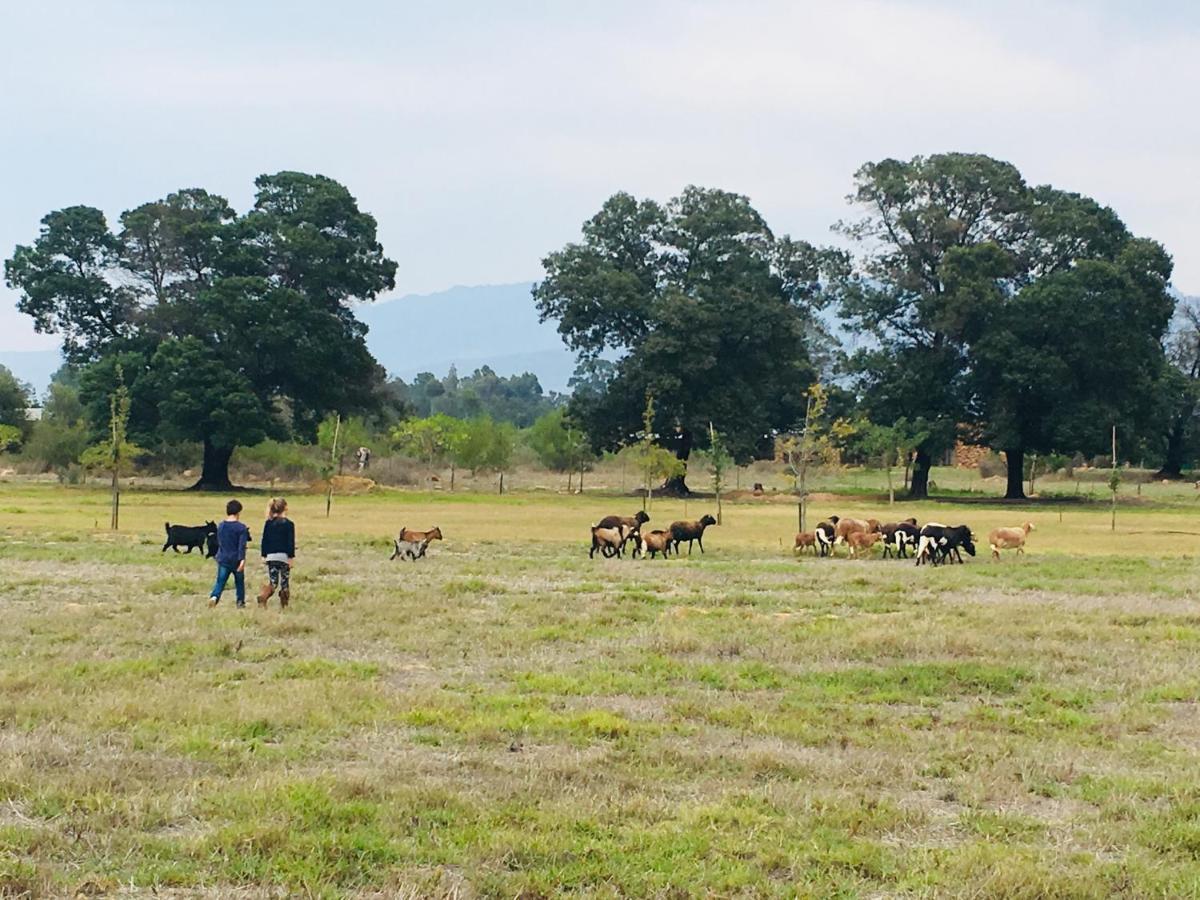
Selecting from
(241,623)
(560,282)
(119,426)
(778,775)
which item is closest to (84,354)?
(560,282)

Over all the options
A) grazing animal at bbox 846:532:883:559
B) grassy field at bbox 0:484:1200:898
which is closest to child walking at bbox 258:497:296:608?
grassy field at bbox 0:484:1200:898

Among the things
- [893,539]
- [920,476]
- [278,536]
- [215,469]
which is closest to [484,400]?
[215,469]

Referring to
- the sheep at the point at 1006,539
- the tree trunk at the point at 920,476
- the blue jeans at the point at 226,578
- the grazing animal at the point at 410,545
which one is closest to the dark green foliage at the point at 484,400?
the tree trunk at the point at 920,476

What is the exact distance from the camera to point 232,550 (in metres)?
16.8

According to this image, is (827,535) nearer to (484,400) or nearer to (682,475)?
(682,475)

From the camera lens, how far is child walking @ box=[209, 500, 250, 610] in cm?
1673

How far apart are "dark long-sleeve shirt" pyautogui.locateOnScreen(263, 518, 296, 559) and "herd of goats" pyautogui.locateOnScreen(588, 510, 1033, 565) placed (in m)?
10.9

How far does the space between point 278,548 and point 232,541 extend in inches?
23.6

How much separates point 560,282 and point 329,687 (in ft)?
184

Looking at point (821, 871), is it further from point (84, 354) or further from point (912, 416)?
point (84, 354)

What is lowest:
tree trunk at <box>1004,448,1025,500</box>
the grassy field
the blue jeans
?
the grassy field

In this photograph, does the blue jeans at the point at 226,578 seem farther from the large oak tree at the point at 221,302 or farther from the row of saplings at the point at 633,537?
the large oak tree at the point at 221,302

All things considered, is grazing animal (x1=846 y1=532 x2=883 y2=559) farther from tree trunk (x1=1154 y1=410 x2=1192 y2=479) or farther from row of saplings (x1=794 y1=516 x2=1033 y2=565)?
tree trunk (x1=1154 y1=410 x2=1192 y2=479)

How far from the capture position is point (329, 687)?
11.1m
